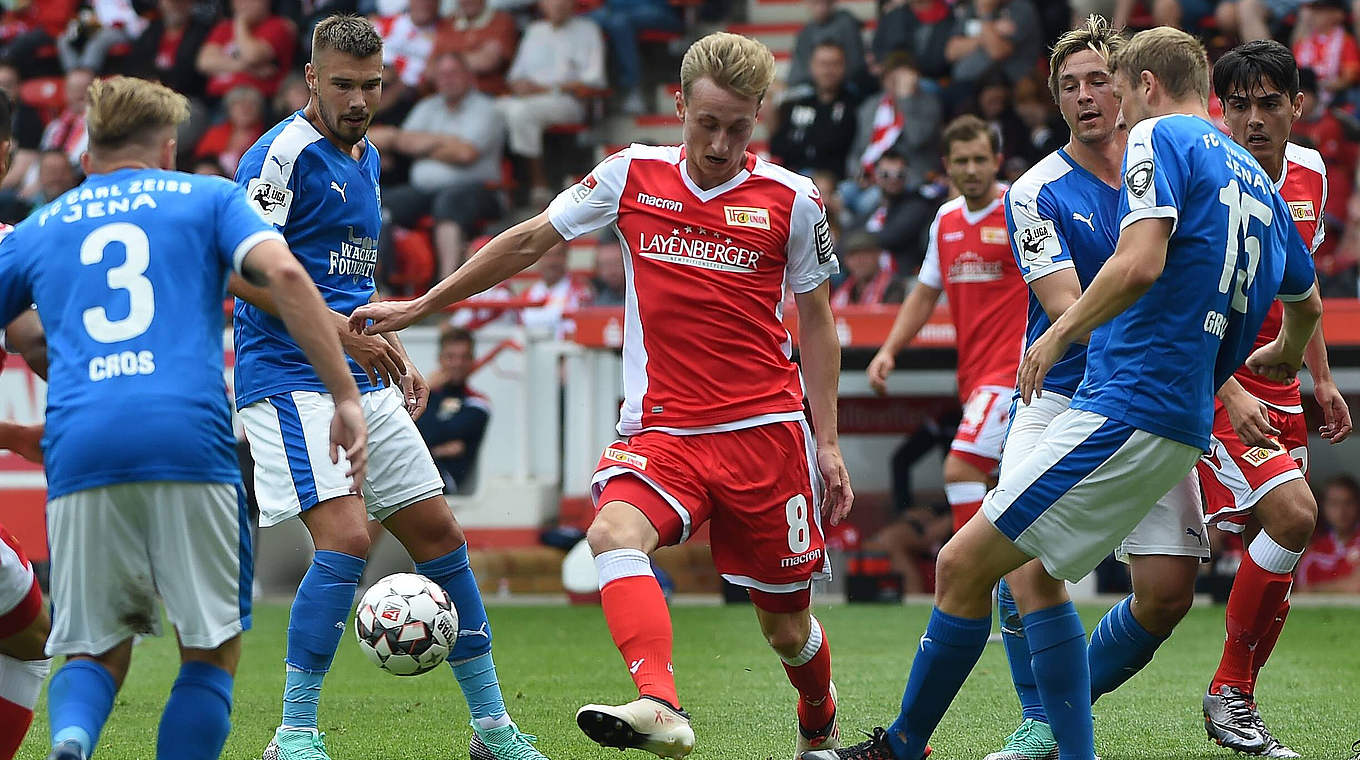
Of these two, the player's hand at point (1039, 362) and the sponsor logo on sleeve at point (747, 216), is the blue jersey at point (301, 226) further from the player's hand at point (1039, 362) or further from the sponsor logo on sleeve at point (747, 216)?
the player's hand at point (1039, 362)

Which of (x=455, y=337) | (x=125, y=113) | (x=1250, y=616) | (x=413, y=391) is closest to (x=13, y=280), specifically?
(x=125, y=113)

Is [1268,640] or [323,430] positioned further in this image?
[1268,640]

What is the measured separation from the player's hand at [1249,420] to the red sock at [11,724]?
3.83 metres

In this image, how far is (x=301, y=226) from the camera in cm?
560

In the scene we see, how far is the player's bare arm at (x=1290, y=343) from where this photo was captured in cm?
533

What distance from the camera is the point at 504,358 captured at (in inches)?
503

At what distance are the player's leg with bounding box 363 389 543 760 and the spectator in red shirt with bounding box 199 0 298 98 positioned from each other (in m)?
12.7

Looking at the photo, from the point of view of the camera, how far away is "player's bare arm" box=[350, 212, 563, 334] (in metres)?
5.00

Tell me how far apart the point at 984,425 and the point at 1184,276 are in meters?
3.88

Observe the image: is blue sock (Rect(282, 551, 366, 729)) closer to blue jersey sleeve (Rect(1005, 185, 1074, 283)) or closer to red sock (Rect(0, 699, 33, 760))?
red sock (Rect(0, 699, 33, 760))

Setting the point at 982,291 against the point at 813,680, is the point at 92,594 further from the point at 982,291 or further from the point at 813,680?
the point at 982,291

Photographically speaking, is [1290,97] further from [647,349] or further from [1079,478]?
[647,349]

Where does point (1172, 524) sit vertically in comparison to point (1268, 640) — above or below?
above

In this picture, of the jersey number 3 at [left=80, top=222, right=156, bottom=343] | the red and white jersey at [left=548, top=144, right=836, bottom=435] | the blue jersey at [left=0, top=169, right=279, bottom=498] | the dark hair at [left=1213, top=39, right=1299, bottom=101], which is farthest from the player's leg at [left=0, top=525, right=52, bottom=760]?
the dark hair at [left=1213, top=39, right=1299, bottom=101]
